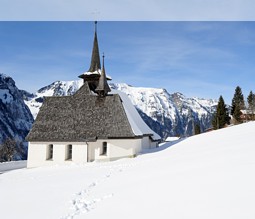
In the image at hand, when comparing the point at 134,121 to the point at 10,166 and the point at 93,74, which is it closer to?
the point at 93,74

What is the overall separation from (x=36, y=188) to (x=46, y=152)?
18.1m

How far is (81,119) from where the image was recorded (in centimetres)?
3512

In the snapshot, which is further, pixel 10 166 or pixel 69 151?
pixel 10 166

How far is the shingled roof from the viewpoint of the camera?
33188mm

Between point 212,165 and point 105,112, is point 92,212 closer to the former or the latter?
point 212,165

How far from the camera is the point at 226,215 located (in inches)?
340

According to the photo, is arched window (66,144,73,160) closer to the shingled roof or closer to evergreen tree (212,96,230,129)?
the shingled roof

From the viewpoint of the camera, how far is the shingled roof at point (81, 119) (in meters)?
33.2

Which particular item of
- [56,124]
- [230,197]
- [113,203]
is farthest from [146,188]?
[56,124]

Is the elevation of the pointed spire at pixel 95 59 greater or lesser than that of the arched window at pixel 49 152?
greater

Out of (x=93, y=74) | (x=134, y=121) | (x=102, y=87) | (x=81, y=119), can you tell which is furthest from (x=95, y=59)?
(x=134, y=121)

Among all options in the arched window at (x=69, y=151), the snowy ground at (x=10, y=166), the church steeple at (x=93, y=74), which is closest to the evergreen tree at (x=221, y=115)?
the church steeple at (x=93, y=74)

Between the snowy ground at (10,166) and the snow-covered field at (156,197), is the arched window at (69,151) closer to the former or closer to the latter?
the snowy ground at (10,166)

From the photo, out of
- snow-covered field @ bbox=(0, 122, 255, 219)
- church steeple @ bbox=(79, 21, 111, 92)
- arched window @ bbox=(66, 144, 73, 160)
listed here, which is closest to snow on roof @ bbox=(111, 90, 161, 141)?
church steeple @ bbox=(79, 21, 111, 92)
